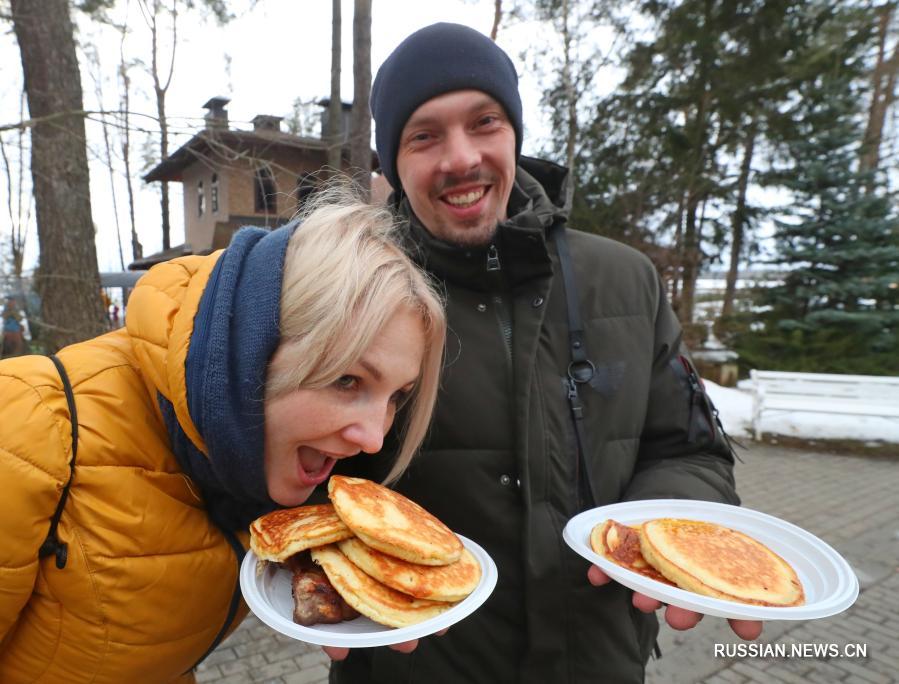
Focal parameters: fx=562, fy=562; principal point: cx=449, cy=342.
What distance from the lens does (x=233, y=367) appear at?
1.34m

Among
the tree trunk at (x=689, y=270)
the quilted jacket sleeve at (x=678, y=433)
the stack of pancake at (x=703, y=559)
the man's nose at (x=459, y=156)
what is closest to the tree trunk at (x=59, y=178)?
the man's nose at (x=459, y=156)

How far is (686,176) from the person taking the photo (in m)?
14.1

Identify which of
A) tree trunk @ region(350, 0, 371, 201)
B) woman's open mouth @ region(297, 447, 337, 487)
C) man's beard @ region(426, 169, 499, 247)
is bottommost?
woman's open mouth @ region(297, 447, 337, 487)

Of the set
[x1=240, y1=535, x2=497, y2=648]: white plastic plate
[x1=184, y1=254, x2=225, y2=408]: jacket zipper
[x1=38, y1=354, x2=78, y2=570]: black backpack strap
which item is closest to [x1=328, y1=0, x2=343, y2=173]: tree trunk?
[x1=184, y1=254, x2=225, y2=408]: jacket zipper

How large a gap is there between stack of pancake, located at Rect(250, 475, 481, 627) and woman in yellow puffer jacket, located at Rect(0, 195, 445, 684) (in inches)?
4.8

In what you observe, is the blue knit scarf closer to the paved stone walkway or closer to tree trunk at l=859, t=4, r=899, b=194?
the paved stone walkway

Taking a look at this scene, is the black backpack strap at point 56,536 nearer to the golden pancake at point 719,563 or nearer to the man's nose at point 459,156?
the man's nose at point 459,156

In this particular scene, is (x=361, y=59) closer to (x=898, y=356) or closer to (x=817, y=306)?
(x=817, y=306)

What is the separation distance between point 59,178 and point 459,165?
5814mm

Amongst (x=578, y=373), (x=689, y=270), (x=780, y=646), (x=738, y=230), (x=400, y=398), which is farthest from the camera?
(x=738, y=230)

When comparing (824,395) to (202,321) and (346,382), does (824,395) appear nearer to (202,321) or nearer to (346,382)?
(346,382)

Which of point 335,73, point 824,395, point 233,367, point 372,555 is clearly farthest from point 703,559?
point 335,73

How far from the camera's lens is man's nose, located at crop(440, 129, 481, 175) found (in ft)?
5.88

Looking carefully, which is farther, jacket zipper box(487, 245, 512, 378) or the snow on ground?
the snow on ground
